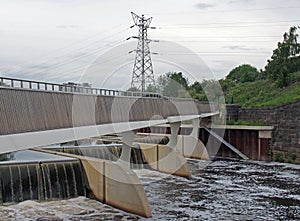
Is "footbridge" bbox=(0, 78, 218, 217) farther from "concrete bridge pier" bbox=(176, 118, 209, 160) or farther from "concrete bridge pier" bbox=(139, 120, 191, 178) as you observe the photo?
"concrete bridge pier" bbox=(176, 118, 209, 160)

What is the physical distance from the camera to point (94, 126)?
1717 centimetres

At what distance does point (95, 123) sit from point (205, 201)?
8593 millimetres

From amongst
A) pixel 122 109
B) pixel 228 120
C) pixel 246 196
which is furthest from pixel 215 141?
pixel 122 109

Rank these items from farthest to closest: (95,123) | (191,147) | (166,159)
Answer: (191,147) < (166,159) < (95,123)

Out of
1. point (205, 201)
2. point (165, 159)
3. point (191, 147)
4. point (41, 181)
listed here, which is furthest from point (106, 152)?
point (191, 147)

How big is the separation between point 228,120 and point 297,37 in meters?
15.3

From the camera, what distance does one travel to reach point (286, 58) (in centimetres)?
5500

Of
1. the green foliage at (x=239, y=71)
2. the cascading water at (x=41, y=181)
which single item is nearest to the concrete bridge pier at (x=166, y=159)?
the cascading water at (x=41, y=181)

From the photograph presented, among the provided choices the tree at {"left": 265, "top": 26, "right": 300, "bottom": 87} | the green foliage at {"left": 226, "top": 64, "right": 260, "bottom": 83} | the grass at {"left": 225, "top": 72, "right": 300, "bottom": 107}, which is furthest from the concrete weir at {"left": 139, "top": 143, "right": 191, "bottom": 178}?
the green foliage at {"left": 226, "top": 64, "right": 260, "bottom": 83}

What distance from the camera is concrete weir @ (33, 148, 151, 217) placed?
2014cm

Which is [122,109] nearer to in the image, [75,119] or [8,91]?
[75,119]

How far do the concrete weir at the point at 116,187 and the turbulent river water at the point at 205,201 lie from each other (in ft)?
1.37

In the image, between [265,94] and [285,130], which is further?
[265,94]

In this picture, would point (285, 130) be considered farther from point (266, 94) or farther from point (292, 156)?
point (266, 94)
